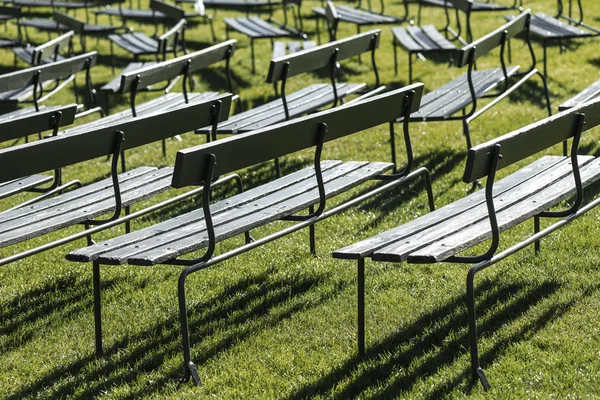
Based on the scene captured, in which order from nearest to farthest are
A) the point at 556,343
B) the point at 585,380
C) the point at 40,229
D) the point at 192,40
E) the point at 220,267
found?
the point at 585,380, the point at 556,343, the point at 40,229, the point at 220,267, the point at 192,40

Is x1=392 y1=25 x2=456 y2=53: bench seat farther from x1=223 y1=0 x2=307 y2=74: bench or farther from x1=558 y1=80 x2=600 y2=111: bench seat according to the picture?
x1=558 y1=80 x2=600 y2=111: bench seat

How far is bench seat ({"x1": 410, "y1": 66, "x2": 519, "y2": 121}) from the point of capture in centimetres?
708

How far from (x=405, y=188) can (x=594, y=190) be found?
118cm

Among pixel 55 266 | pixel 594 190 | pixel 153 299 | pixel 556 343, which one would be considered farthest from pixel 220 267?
pixel 594 190

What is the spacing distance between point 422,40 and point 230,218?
5.92m

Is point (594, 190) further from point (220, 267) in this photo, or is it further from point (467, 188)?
point (220, 267)

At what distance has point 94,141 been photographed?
462 cm

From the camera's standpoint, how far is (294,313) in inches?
192

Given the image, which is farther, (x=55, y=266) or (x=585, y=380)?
(x=55, y=266)

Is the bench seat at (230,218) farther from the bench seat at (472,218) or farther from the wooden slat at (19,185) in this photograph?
the wooden slat at (19,185)

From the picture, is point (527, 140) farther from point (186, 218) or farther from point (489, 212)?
point (186, 218)

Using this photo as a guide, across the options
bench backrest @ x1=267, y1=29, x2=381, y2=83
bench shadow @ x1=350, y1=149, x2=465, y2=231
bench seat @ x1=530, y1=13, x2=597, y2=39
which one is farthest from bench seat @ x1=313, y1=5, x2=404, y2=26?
bench shadow @ x1=350, y1=149, x2=465, y2=231

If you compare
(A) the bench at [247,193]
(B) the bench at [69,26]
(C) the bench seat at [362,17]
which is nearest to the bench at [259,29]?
(C) the bench seat at [362,17]

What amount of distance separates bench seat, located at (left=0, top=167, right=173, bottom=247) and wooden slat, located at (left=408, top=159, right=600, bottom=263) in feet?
5.66
